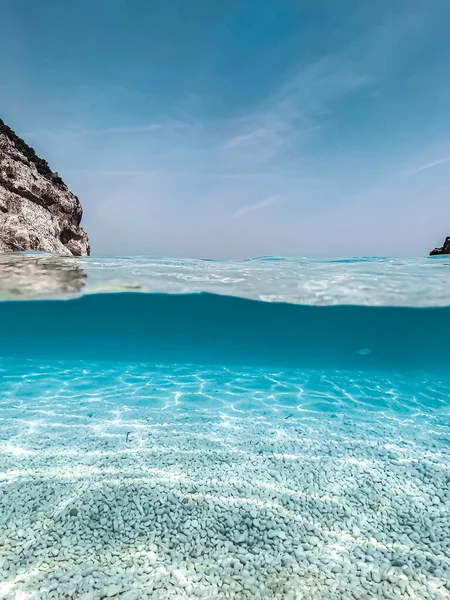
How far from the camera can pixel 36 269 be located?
38.9 ft

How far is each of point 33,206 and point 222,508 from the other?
1769 centimetres

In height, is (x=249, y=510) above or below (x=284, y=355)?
above

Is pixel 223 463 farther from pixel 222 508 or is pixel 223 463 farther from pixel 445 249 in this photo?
pixel 445 249

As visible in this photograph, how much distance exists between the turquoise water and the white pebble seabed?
17 millimetres

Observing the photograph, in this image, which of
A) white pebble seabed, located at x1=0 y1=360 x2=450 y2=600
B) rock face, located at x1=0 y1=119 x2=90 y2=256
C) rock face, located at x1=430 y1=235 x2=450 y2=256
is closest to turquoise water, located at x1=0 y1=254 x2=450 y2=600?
white pebble seabed, located at x1=0 y1=360 x2=450 y2=600

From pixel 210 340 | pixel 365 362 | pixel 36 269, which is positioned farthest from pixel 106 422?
pixel 365 362

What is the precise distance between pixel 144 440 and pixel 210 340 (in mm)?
15249

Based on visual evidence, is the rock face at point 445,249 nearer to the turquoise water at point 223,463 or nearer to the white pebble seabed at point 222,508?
the turquoise water at point 223,463

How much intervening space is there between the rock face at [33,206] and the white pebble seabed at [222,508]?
11532 millimetres

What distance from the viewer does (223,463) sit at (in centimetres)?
455

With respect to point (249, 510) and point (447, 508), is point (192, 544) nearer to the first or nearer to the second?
point (249, 510)

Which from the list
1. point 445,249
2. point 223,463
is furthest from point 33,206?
point 445,249

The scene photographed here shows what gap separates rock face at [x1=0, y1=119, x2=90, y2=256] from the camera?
49.6ft

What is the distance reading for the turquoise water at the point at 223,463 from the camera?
9.13 feet
